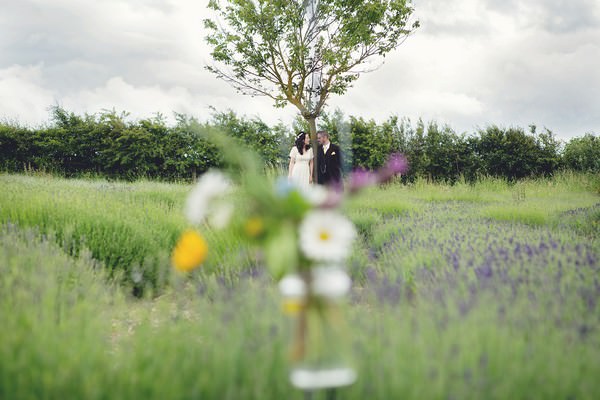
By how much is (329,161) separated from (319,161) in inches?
13.2

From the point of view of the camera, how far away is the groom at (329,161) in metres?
7.98

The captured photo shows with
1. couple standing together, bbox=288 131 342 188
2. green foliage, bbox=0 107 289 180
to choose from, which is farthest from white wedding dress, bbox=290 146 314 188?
green foliage, bbox=0 107 289 180

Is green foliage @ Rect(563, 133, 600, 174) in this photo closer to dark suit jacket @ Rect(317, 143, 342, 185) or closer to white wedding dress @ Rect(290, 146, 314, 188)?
dark suit jacket @ Rect(317, 143, 342, 185)

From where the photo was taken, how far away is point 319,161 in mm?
8328

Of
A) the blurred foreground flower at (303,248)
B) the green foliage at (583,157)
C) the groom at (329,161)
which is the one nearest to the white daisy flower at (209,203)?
the blurred foreground flower at (303,248)

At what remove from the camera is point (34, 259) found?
8.80 feet

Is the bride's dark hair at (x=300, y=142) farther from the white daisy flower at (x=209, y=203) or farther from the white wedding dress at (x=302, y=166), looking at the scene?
A: the white daisy flower at (x=209, y=203)

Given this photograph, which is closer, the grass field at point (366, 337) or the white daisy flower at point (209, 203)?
the white daisy flower at point (209, 203)

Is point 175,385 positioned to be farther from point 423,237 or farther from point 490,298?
point 423,237

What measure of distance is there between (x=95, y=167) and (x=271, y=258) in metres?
15.1

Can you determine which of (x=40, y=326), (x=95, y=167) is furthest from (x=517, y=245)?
(x=95, y=167)

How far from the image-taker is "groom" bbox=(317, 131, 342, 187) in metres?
7.98

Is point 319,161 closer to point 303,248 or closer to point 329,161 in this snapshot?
point 329,161

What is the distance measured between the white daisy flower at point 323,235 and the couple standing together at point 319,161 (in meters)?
6.82
